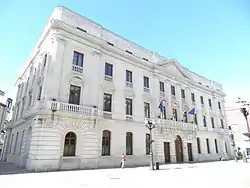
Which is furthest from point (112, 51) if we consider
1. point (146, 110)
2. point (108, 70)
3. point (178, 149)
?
point (178, 149)

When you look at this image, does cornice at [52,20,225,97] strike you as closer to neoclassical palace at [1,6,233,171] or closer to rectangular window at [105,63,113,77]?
neoclassical palace at [1,6,233,171]

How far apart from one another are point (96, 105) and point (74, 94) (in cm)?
228

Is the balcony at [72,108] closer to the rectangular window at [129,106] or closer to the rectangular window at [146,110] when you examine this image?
the rectangular window at [129,106]

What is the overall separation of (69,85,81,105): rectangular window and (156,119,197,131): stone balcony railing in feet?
33.2

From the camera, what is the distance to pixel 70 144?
14.7m

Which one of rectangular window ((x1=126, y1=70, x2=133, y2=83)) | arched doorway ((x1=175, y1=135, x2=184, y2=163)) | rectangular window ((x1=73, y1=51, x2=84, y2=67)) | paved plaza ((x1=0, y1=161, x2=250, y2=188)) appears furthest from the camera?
arched doorway ((x1=175, y1=135, x2=184, y2=163))

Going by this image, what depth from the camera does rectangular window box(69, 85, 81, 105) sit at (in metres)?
15.9

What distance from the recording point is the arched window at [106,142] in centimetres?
1675

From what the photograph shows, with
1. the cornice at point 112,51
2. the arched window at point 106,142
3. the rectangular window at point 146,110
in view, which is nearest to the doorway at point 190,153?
the rectangular window at point 146,110

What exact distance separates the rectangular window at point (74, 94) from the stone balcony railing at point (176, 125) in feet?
33.2

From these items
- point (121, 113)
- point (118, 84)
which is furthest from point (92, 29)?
point (121, 113)

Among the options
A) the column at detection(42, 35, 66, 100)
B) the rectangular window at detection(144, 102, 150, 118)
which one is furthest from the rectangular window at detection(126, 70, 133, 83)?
the column at detection(42, 35, 66, 100)

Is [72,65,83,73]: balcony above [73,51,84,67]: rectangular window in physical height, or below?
below

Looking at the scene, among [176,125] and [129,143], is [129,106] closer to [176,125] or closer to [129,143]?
[129,143]
